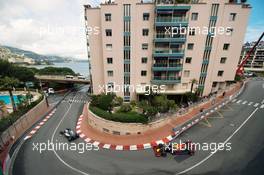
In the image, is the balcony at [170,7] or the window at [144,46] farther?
the window at [144,46]

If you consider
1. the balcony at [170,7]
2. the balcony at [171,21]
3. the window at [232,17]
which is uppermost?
the balcony at [170,7]

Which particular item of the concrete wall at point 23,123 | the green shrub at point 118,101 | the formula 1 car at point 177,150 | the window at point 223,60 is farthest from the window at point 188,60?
the concrete wall at point 23,123

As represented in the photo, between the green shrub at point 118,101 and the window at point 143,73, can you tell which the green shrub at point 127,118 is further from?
the window at point 143,73

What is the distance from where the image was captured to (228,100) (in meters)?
29.2

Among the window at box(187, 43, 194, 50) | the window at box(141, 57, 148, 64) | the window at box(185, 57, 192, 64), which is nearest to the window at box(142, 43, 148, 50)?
the window at box(141, 57, 148, 64)

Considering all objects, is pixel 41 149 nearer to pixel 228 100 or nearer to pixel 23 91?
pixel 23 91

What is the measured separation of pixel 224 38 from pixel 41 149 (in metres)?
39.8

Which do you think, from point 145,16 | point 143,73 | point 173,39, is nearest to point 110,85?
Answer: point 143,73

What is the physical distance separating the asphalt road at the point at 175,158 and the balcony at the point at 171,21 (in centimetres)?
1958

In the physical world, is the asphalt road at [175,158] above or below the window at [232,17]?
below

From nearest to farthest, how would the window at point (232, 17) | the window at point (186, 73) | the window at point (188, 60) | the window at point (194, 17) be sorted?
the window at point (232, 17)
the window at point (194, 17)
the window at point (188, 60)
the window at point (186, 73)

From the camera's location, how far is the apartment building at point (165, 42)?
83.5ft

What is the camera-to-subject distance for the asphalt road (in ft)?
44.3

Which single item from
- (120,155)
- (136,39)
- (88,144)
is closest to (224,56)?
(136,39)
